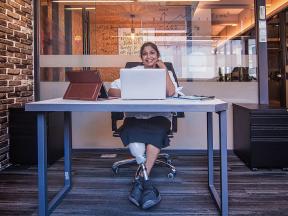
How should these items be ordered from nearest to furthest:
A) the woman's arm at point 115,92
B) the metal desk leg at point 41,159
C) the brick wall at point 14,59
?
1. the metal desk leg at point 41,159
2. the woman's arm at point 115,92
3. the brick wall at point 14,59

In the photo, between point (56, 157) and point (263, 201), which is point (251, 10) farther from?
point (56, 157)

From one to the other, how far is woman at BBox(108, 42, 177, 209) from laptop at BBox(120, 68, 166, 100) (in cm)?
41

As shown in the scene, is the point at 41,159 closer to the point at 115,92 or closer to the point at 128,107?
the point at 128,107

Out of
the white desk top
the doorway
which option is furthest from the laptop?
the doorway

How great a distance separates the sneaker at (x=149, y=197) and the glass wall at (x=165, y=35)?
6.66 ft

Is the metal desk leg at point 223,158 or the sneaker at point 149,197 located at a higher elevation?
the metal desk leg at point 223,158

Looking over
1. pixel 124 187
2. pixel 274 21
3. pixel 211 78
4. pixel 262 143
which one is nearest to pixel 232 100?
pixel 211 78

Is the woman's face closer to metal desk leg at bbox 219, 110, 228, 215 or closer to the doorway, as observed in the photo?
metal desk leg at bbox 219, 110, 228, 215

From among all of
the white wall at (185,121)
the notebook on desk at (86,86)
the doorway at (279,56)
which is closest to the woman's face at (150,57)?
the notebook on desk at (86,86)

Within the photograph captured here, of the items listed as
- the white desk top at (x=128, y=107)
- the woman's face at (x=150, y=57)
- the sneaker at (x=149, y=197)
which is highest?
the woman's face at (x=150, y=57)

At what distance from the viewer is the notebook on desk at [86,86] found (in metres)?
2.55

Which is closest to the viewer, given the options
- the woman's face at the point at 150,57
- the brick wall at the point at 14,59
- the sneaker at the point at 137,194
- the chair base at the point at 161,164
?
the sneaker at the point at 137,194

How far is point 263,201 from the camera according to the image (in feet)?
8.98

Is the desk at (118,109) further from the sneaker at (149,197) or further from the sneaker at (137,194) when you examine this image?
the sneaker at (137,194)
